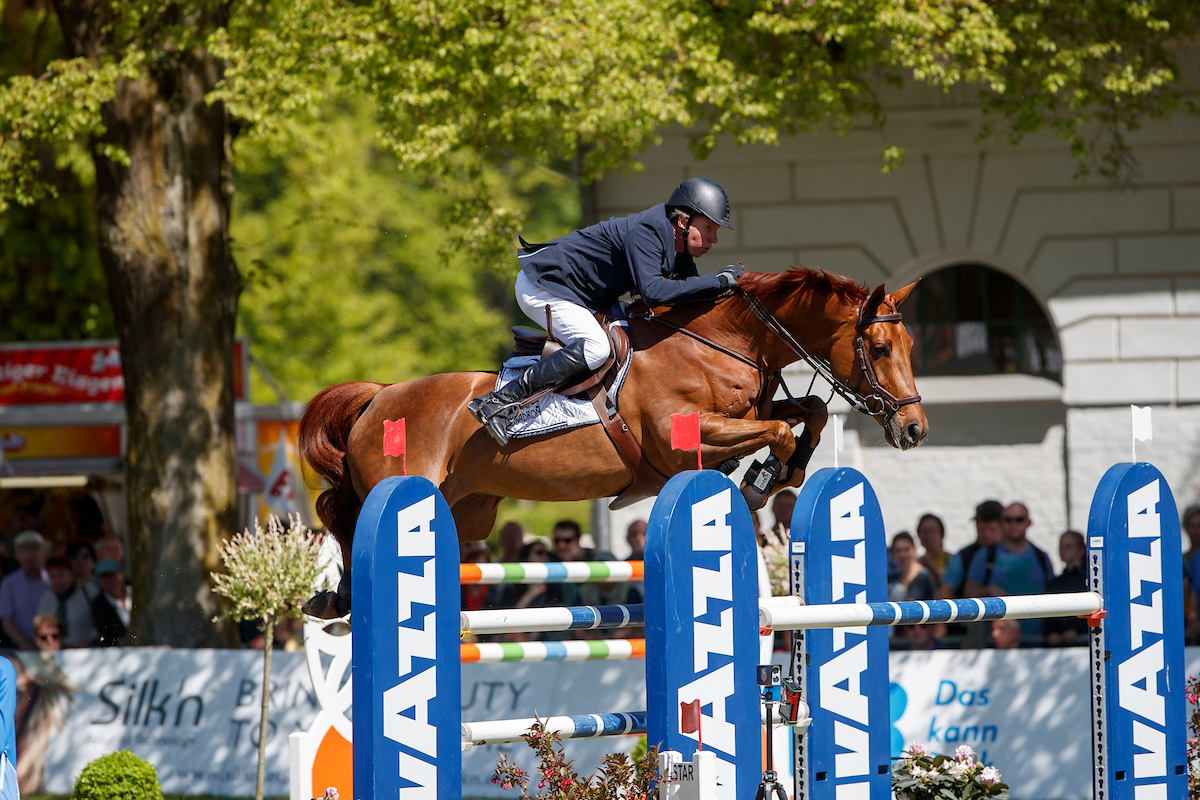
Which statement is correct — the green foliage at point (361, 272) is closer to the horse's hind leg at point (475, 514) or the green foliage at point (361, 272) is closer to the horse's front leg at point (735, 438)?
the horse's hind leg at point (475, 514)

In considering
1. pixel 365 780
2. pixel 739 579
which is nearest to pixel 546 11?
pixel 739 579

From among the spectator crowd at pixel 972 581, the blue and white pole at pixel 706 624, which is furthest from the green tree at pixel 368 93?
the blue and white pole at pixel 706 624

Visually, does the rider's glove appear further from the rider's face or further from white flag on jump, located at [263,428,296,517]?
white flag on jump, located at [263,428,296,517]

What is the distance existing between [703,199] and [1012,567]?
15.6 ft

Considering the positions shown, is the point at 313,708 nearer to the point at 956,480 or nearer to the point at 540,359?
the point at 540,359

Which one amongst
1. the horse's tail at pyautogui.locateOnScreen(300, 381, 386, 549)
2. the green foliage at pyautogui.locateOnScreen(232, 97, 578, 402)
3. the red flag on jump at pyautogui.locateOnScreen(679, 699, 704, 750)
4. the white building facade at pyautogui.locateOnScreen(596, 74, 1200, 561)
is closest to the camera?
the red flag on jump at pyautogui.locateOnScreen(679, 699, 704, 750)

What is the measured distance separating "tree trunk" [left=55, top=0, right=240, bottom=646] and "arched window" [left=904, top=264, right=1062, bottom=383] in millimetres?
6510

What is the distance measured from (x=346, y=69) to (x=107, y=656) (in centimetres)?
442

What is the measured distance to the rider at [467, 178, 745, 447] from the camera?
16.7ft

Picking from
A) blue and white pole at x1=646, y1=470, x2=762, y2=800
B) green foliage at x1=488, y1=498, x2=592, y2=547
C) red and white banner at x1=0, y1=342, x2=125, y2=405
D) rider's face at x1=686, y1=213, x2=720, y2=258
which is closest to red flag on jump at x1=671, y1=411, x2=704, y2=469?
blue and white pole at x1=646, y1=470, x2=762, y2=800

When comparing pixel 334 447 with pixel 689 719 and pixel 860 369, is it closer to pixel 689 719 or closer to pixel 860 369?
pixel 860 369

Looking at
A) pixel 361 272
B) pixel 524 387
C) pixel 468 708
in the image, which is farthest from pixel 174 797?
pixel 361 272

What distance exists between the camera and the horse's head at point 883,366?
16.6ft

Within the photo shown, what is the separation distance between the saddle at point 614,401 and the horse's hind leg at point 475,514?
2.53ft
